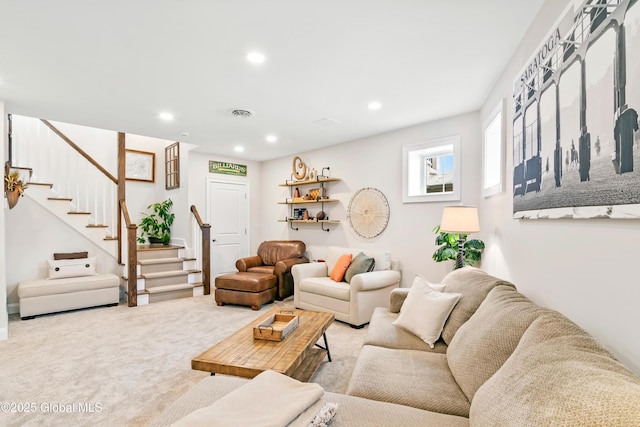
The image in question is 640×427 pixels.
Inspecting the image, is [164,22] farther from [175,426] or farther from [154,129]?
[154,129]

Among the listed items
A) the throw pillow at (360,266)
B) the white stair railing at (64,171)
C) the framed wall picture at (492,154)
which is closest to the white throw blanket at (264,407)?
the framed wall picture at (492,154)

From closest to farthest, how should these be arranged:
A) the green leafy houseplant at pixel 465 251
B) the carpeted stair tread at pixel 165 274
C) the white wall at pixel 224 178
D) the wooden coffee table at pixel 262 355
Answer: the wooden coffee table at pixel 262 355 < the green leafy houseplant at pixel 465 251 < the carpeted stair tread at pixel 165 274 < the white wall at pixel 224 178

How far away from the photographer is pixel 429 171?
4027mm

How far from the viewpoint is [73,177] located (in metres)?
4.81

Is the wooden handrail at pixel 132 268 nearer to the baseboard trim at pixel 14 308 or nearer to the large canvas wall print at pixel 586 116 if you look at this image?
the baseboard trim at pixel 14 308

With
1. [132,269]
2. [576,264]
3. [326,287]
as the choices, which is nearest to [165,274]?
[132,269]

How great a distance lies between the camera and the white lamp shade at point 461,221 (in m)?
2.78

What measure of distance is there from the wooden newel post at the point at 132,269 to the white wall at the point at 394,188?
2.59 meters

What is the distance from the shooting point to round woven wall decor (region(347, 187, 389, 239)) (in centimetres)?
428

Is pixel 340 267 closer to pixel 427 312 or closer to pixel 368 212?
pixel 368 212

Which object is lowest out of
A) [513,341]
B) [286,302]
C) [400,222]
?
[286,302]

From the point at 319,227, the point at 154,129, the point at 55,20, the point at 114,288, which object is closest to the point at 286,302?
the point at 319,227

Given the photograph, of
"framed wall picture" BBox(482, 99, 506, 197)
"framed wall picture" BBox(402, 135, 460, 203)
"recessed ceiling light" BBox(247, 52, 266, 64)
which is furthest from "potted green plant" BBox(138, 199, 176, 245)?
"framed wall picture" BBox(482, 99, 506, 197)

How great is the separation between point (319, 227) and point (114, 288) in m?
3.25
